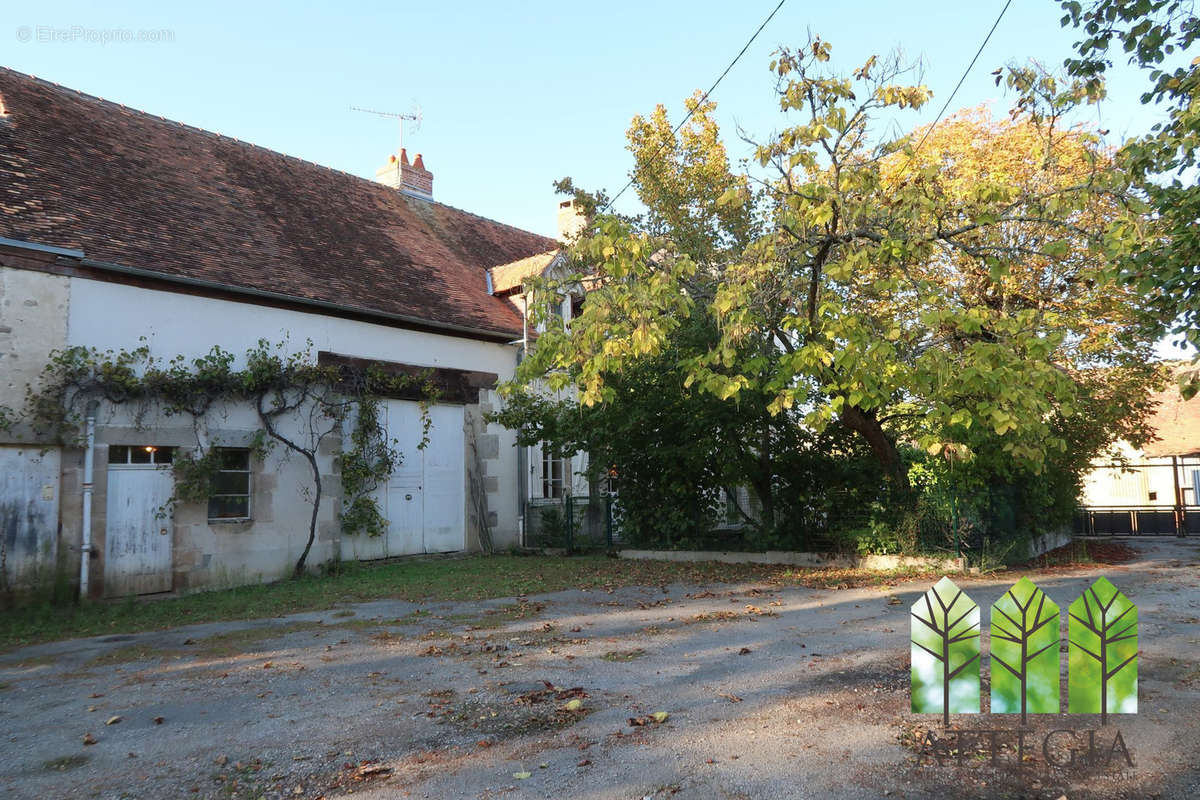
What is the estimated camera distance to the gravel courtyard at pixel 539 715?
13.1 feet

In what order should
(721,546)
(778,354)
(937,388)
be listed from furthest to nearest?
(721,546), (778,354), (937,388)

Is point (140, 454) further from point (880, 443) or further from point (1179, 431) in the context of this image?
point (1179, 431)

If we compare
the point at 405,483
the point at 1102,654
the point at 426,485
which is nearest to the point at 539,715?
the point at 1102,654

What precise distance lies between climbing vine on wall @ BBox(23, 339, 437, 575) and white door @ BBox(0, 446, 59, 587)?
14.8 inches

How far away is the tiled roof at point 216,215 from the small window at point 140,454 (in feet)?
8.05

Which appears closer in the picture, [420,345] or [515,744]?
[515,744]

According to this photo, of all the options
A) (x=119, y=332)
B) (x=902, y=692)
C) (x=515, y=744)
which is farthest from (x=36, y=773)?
(x=119, y=332)

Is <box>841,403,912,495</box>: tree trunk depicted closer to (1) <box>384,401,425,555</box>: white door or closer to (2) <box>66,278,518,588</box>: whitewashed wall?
(1) <box>384,401,425,555</box>: white door

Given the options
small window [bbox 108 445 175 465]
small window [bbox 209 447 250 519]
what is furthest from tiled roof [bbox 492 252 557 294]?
small window [bbox 108 445 175 465]

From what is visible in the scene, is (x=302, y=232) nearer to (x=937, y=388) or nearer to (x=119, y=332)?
(x=119, y=332)

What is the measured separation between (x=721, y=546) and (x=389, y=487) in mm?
5777

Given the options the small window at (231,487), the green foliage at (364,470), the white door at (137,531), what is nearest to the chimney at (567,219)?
the green foliage at (364,470)

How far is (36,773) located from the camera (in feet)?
14.3

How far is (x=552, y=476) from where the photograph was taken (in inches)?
682
